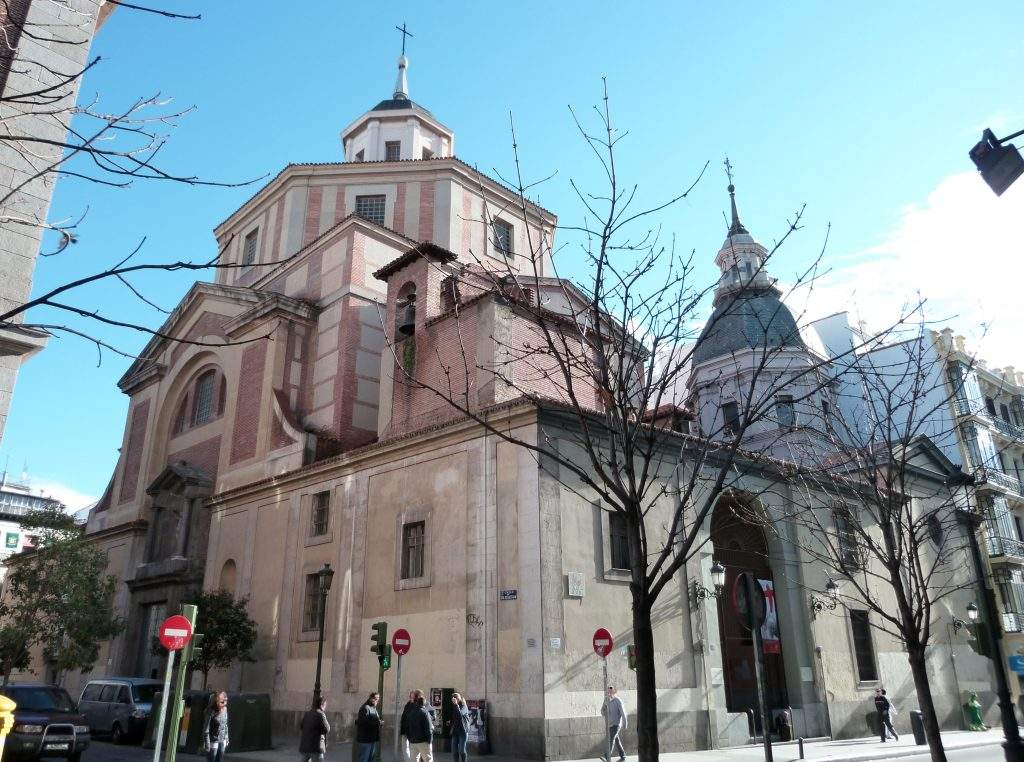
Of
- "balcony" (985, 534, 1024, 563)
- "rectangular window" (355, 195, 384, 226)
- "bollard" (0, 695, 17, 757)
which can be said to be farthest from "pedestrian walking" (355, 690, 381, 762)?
"balcony" (985, 534, 1024, 563)

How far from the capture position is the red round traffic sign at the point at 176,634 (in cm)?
1203

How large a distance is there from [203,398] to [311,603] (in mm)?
13476

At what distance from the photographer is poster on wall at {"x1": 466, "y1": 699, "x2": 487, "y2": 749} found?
16.3 m

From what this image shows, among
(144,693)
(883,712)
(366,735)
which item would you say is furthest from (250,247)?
(883,712)

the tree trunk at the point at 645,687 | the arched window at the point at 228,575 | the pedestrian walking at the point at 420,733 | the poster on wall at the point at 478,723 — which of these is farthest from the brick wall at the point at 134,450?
the tree trunk at the point at 645,687

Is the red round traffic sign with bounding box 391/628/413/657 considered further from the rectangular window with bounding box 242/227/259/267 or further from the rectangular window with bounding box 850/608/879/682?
the rectangular window with bounding box 242/227/259/267

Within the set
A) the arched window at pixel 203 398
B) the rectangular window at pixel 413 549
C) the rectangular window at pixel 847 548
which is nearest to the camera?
the rectangular window at pixel 413 549

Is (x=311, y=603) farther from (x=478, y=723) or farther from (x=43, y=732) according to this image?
(x=43, y=732)

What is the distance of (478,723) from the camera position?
16.4m

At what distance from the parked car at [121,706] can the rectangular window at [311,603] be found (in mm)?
4072

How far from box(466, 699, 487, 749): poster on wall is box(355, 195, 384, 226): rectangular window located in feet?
71.3

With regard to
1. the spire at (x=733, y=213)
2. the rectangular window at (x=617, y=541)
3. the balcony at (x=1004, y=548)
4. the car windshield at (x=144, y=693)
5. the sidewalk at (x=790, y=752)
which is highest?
the spire at (x=733, y=213)

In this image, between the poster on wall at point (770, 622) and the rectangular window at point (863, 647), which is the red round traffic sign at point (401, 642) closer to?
the poster on wall at point (770, 622)

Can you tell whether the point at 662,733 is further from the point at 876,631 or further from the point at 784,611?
the point at 876,631
